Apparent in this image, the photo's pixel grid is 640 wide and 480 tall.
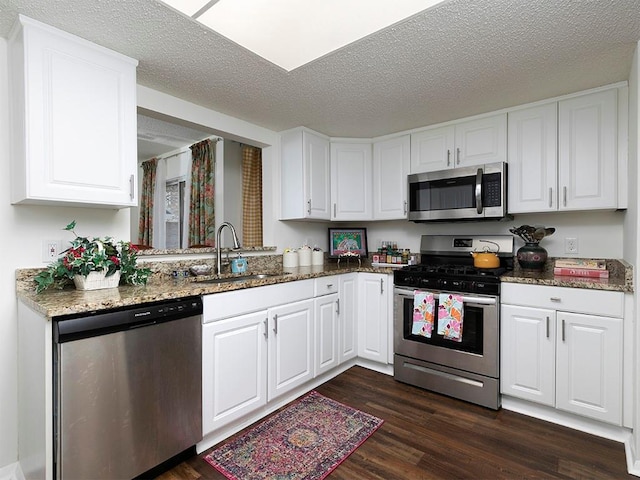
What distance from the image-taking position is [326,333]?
8.89 ft

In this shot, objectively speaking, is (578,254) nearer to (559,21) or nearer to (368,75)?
(559,21)

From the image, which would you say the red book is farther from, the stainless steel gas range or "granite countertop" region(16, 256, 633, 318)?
the stainless steel gas range

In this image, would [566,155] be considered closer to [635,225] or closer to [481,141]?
[481,141]

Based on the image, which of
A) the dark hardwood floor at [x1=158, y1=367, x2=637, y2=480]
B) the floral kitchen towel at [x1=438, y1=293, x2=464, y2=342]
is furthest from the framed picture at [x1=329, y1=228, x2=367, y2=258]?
the dark hardwood floor at [x1=158, y1=367, x2=637, y2=480]

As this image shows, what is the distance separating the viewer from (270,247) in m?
3.12

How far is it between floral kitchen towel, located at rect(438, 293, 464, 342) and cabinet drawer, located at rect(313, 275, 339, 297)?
83cm

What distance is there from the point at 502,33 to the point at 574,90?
107 cm

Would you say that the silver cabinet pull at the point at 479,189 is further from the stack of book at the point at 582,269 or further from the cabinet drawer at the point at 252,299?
the cabinet drawer at the point at 252,299

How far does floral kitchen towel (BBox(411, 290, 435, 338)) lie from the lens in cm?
255

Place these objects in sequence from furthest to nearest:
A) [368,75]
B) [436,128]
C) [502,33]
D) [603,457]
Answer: [436,128], [368,75], [603,457], [502,33]

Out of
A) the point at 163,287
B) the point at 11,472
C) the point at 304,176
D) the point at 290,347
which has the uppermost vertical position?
the point at 304,176

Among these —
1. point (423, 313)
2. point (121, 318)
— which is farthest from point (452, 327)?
point (121, 318)

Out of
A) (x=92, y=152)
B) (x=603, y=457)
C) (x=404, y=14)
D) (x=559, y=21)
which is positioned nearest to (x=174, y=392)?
(x=92, y=152)

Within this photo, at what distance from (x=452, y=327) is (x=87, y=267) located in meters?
2.32
